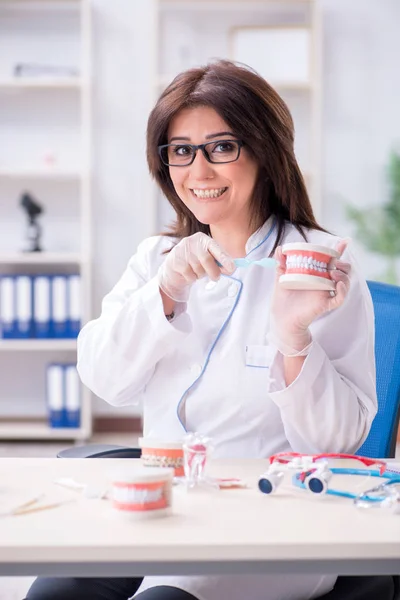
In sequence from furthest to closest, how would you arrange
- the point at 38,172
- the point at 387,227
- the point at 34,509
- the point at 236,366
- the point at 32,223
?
the point at 387,227 < the point at 32,223 < the point at 38,172 < the point at 236,366 < the point at 34,509

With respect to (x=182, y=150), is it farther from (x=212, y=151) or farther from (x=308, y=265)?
(x=308, y=265)

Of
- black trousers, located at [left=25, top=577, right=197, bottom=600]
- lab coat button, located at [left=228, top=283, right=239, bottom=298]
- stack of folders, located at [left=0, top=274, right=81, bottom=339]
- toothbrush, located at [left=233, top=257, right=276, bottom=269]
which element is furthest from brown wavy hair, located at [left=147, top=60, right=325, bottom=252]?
stack of folders, located at [left=0, top=274, right=81, bottom=339]

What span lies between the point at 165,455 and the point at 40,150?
146 inches

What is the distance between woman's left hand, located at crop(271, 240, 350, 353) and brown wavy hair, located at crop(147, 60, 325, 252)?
0.99ft

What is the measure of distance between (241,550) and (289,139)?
0.96m

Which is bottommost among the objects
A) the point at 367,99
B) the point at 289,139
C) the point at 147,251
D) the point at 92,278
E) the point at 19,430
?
the point at 19,430

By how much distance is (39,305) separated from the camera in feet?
14.3

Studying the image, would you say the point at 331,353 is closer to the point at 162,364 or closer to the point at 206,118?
the point at 162,364

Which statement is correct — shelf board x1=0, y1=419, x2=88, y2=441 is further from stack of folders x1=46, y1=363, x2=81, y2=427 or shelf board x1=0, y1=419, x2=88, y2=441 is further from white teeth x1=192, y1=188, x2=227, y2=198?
white teeth x1=192, y1=188, x2=227, y2=198

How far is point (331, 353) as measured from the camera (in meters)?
1.52

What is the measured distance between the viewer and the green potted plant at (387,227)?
4.62m

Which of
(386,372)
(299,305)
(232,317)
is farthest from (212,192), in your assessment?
(386,372)

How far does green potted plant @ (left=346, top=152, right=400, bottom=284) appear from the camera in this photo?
15.2 ft

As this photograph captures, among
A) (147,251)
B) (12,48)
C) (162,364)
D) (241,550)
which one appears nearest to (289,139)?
(147,251)
